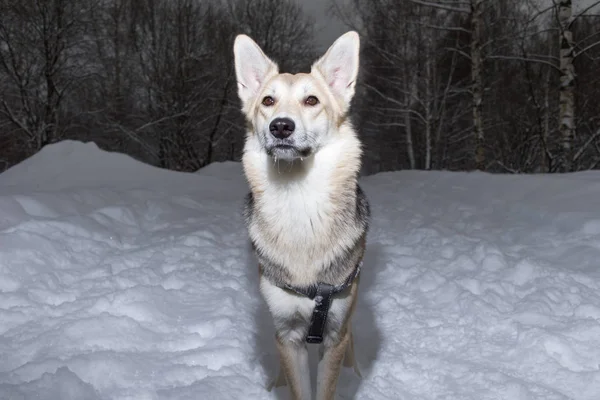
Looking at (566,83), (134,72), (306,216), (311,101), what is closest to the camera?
(306,216)

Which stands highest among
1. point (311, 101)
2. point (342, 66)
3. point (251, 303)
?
point (342, 66)

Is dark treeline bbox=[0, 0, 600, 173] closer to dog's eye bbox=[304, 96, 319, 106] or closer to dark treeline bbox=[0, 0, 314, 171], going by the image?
dark treeline bbox=[0, 0, 314, 171]

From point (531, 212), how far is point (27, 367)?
593 cm

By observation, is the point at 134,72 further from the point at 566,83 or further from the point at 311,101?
the point at 311,101

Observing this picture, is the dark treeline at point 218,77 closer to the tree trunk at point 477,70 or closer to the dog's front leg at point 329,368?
the tree trunk at point 477,70

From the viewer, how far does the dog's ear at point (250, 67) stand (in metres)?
2.82

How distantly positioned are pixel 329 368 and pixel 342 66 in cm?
189

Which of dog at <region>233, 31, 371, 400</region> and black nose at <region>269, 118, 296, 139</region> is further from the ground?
black nose at <region>269, 118, 296, 139</region>

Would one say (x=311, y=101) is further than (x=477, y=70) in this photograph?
No

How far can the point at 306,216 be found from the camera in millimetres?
2506

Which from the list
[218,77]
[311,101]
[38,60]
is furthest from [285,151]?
[218,77]

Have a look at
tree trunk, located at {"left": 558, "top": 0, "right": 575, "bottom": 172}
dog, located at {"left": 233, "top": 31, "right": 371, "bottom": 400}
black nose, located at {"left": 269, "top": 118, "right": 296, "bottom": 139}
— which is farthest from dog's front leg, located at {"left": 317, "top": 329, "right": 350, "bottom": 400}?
tree trunk, located at {"left": 558, "top": 0, "right": 575, "bottom": 172}

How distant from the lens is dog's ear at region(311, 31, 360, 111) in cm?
274

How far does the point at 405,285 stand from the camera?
4.30 m
